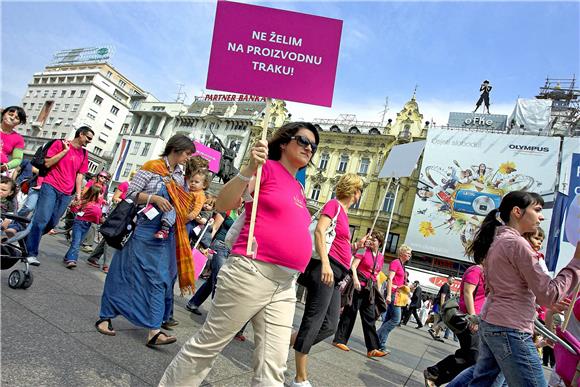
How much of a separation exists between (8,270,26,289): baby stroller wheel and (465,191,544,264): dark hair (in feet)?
13.7

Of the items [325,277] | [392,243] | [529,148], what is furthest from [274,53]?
[529,148]

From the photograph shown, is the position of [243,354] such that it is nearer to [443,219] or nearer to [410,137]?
[443,219]

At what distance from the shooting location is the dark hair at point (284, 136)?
8.40 feet

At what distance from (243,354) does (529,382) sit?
2.46 meters

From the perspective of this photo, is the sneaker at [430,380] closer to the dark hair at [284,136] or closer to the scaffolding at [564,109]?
the dark hair at [284,136]

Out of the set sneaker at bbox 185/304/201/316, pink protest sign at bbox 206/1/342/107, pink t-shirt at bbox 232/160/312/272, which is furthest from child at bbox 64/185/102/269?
pink t-shirt at bbox 232/160/312/272

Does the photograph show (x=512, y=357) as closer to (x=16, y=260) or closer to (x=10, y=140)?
(x=16, y=260)

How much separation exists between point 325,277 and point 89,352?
1.76m

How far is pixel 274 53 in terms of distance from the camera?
2771 mm

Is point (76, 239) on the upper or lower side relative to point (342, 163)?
lower

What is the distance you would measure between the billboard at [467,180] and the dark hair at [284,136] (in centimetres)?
3414

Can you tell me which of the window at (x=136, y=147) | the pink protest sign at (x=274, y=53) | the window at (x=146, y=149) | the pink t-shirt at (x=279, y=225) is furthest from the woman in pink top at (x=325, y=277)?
the window at (x=136, y=147)

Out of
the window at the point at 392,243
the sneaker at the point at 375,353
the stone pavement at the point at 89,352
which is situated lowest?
the sneaker at the point at 375,353

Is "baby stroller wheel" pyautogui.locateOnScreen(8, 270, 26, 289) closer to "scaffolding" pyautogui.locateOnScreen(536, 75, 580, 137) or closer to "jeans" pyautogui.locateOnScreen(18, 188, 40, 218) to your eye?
"jeans" pyautogui.locateOnScreen(18, 188, 40, 218)
